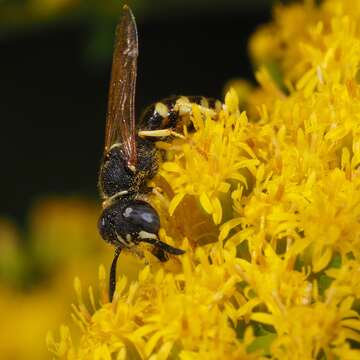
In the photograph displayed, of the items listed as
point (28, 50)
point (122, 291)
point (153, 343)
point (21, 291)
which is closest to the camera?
point (153, 343)

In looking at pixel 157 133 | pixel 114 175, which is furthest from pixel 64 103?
pixel 114 175

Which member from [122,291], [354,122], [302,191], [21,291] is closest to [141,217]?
[122,291]

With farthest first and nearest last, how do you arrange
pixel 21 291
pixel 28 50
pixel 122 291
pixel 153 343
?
pixel 28 50 → pixel 21 291 → pixel 122 291 → pixel 153 343

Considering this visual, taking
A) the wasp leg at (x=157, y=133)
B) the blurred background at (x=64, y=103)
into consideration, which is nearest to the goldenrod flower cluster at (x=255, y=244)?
the wasp leg at (x=157, y=133)

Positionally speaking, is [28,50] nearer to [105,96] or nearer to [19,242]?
[105,96]

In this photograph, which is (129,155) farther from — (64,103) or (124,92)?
(64,103)

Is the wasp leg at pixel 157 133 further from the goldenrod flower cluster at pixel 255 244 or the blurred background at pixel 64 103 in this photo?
the blurred background at pixel 64 103
